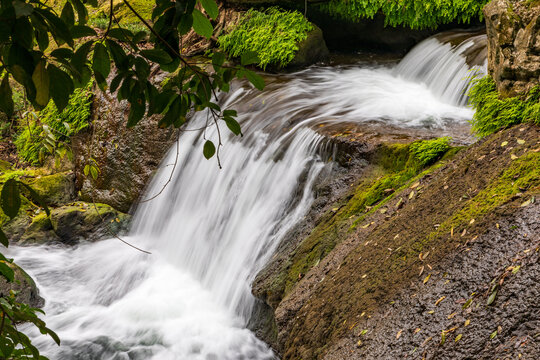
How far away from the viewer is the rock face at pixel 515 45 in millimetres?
4297

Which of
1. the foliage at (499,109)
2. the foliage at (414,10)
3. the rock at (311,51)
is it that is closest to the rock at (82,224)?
the rock at (311,51)

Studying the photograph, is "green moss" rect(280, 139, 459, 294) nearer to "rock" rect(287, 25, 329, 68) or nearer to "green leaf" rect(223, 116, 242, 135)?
"green leaf" rect(223, 116, 242, 135)

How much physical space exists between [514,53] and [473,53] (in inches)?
156

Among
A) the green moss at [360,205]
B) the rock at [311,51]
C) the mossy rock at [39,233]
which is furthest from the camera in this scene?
the rock at [311,51]

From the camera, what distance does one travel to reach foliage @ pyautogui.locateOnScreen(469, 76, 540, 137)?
407cm

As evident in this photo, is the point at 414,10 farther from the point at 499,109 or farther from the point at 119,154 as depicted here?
the point at 499,109

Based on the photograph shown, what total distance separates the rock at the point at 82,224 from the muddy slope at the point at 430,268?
4.31 meters

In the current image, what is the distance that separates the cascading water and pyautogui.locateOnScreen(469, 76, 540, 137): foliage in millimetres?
1691

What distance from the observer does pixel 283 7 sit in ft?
Answer: 34.2

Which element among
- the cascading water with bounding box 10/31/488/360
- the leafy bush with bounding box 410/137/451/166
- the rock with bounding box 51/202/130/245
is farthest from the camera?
the rock with bounding box 51/202/130/245

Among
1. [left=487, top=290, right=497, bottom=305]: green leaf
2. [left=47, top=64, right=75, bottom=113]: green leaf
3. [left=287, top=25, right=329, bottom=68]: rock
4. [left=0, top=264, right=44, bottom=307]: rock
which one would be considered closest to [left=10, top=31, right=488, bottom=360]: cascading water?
[left=0, top=264, right=44, bottom=307]: rock

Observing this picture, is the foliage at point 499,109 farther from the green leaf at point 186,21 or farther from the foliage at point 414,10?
the foliage at point 414,10

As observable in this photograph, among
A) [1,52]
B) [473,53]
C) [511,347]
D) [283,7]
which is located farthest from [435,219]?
[283,7]

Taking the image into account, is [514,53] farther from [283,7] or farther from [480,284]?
[283,7]
